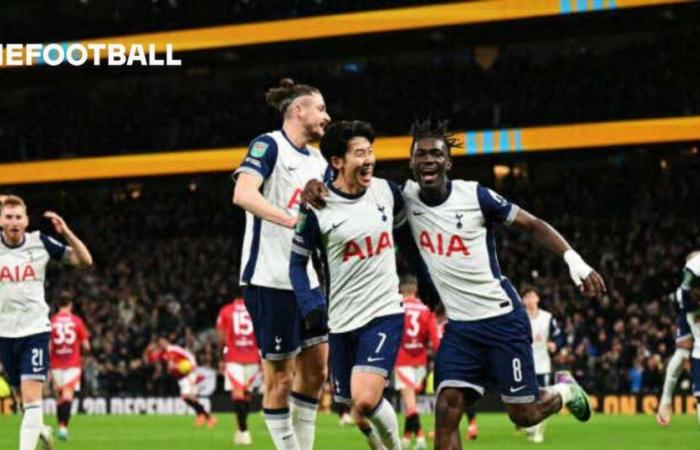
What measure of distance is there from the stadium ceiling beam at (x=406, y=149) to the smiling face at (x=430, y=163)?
799 inches

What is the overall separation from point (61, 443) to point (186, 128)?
71.4 ft

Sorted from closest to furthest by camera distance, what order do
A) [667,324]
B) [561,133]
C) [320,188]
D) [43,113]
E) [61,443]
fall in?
[320,188] < [61,443] < [667,324] < [561,133] < [43,113]

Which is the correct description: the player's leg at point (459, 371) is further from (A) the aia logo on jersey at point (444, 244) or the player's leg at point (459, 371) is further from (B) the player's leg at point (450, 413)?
(A) the aia logo on jersey at point (444, 244)

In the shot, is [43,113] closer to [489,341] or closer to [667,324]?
[667,324]

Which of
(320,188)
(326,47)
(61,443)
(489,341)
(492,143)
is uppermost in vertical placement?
(326,47)

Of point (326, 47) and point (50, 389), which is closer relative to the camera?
point (50, 389)

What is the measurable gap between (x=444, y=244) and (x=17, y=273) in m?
5.11

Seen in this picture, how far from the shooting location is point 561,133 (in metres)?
34.1

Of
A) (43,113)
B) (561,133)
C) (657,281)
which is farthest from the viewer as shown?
(43,113)

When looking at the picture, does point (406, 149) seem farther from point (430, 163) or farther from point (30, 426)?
point (430, 163)

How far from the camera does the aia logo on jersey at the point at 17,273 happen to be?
1282 cm

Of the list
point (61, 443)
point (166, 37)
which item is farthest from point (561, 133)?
point (61, 443)

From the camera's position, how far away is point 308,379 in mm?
10008

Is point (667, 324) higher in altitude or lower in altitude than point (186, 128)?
lower
